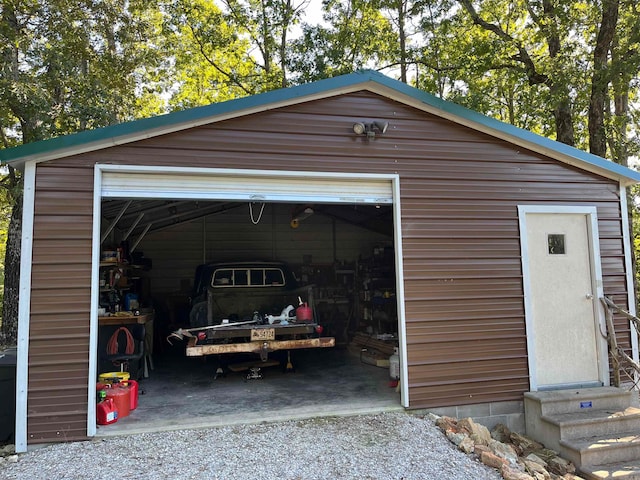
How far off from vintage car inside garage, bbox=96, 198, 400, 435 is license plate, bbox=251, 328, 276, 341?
0.04 metres

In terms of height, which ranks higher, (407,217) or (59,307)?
(407,217)

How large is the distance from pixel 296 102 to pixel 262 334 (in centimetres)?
287

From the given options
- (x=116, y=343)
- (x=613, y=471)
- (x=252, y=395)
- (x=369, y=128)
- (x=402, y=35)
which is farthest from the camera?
(x=402, y=35)

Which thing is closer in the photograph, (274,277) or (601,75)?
(274,277)

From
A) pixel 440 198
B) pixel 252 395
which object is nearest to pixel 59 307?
pixel 252 395

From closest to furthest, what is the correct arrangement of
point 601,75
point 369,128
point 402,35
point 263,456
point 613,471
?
1. point 263,456
2. point 613,471
3. point 369,128
4. point 601,75
5. point 402,35

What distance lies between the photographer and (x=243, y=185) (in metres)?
4.95

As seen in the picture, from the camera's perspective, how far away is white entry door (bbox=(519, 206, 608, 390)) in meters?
5.55

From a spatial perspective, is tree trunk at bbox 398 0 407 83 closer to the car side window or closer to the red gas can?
the car side window

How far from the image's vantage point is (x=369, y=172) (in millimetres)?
5199

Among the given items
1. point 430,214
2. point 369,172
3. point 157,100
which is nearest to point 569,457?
point 430,214

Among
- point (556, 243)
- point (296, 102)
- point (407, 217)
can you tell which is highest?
point (296, 102)

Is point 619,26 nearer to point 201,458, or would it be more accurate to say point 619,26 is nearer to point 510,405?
point 510,405

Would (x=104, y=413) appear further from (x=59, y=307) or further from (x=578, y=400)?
(x=578, y=400)
